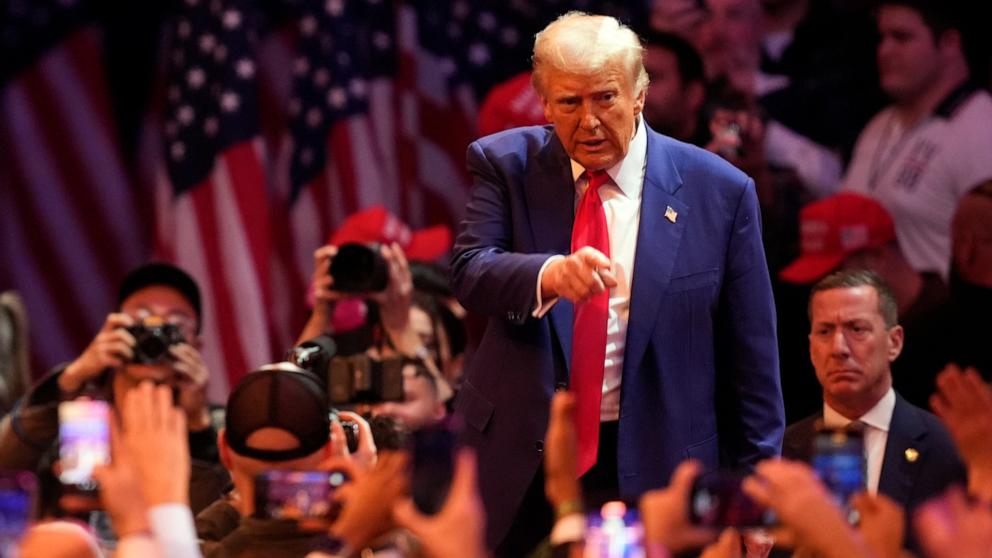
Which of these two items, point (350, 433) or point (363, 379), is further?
point (363, 379)

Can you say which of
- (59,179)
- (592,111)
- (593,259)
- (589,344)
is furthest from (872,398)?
(59,179)

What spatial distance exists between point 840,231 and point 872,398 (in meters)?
0.75

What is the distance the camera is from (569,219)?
331 cm

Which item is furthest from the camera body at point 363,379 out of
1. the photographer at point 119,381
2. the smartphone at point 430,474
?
the smartphone at point 430,474

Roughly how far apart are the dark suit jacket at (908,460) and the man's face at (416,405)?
0.90 metres

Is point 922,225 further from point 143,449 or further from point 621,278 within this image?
point 143,449

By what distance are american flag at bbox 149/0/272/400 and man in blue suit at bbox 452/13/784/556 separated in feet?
10.3

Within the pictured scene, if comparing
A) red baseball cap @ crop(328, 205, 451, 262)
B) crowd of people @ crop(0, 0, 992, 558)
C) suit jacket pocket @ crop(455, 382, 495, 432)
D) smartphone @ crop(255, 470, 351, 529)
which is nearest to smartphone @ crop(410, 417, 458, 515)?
crowd of people @ crop(0, 0, 992, 558)

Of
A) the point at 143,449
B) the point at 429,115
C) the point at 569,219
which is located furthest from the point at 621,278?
the point at 429,115

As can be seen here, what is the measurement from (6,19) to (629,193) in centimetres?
426

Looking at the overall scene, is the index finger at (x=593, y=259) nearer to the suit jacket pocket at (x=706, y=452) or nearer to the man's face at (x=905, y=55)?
the suit jacket pocket at (x=706, y=452)

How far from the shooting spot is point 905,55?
17.0 feet

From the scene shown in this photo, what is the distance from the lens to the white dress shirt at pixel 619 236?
3287mm

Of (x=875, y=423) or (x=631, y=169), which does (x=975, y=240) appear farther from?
(x=631, y=169)
